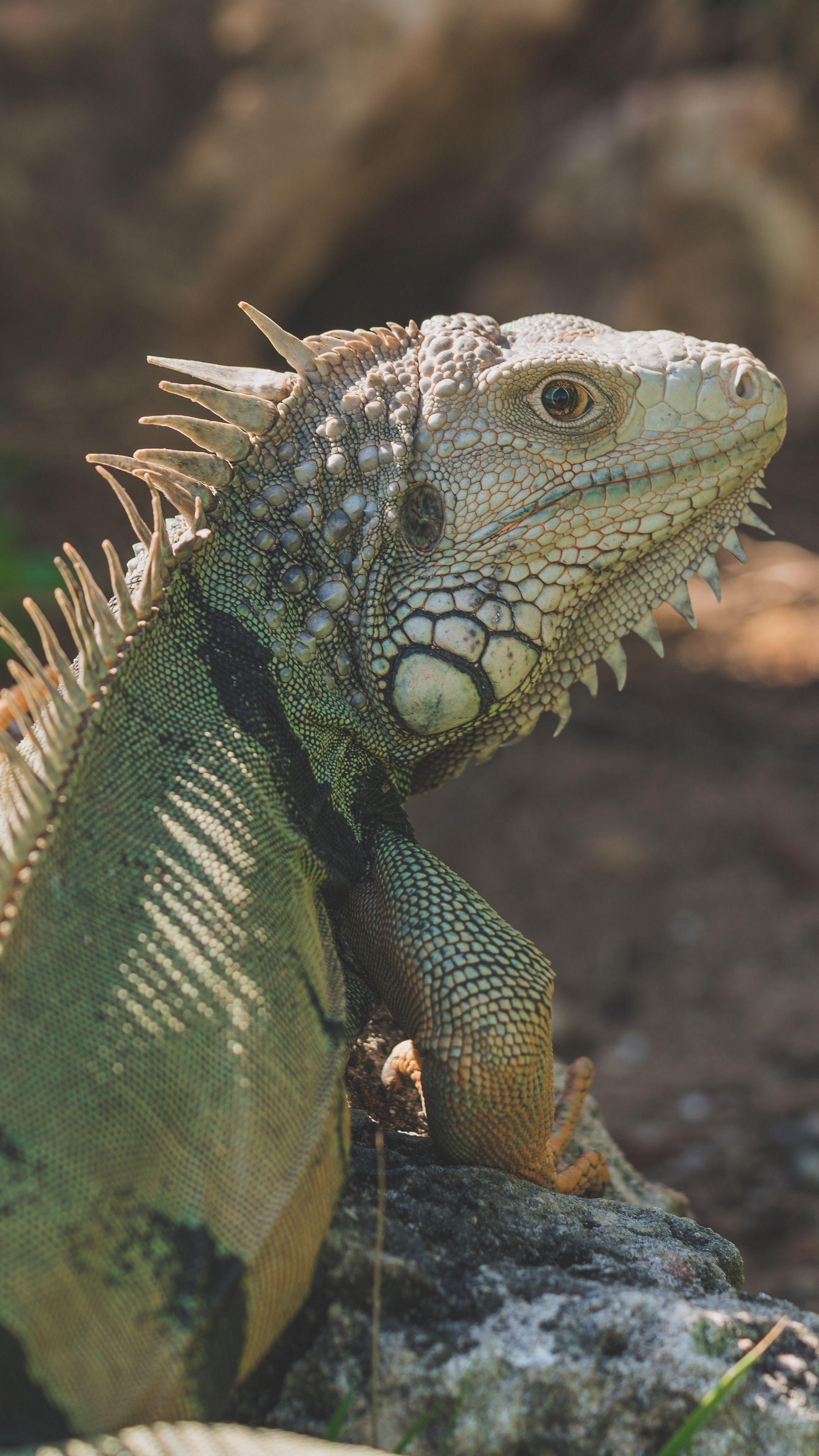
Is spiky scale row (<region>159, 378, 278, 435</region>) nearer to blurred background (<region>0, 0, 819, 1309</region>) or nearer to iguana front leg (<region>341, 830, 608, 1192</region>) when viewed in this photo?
iguana front leg (<region>341, 830, 608, 1192</region>)

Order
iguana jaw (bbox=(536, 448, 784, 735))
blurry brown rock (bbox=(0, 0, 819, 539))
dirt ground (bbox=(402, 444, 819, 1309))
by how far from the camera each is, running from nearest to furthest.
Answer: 1. iguana jaw (bbox=(536, 448, 784, 735))
2. dirt ground (bbox=(402, 444, 819, 1309))
3. blurry brown rock (bbox=(0, 0, 819, 539))

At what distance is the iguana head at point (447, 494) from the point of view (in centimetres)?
260

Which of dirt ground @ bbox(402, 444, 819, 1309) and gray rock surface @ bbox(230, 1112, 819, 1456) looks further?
dirt ground @ bbox(402, 444, 819, 1309)

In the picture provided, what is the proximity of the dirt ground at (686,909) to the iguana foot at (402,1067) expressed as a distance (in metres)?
2.24

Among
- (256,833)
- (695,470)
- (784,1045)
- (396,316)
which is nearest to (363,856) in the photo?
(256,833)

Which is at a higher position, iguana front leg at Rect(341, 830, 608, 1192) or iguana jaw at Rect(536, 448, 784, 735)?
iguana jaw at Rect(536, 448, 784, 735)

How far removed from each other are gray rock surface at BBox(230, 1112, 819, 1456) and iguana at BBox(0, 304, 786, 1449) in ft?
0.43

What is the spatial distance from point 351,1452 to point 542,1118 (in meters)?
0.86

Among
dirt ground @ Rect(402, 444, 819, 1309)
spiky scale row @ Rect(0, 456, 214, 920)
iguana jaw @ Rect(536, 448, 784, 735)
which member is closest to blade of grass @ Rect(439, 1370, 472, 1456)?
spiky scale row @ Rect(0, 456, 214, 920)

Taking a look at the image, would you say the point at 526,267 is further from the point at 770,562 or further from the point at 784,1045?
the point at 784,1045

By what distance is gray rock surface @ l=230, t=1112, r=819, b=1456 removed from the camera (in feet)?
6.53

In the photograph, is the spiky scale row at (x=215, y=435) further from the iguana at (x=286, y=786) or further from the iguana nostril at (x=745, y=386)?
the iguana nostril at (x=745, y=386)

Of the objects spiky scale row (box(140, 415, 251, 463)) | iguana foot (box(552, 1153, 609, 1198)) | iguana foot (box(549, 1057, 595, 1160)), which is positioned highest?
spiky scale row (box(140, 415, 251, 463))

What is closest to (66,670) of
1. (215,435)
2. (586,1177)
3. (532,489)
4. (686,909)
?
(215,435)
